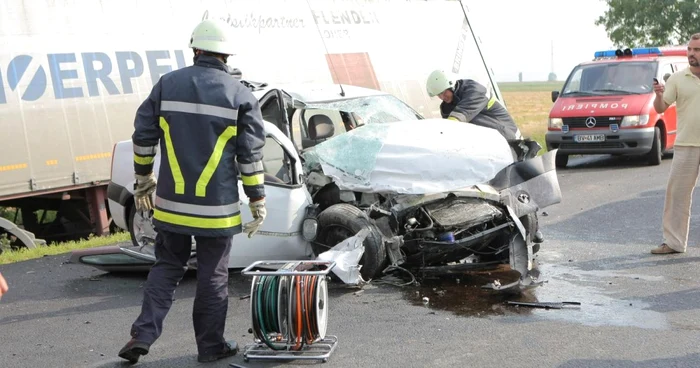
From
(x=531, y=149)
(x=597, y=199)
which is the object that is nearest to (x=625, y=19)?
(x=597, y=199)

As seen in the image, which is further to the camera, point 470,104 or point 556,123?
point 556,123

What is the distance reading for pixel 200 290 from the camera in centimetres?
572

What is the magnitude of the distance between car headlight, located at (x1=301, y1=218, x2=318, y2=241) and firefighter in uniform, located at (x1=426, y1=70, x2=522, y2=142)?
6.69 feet

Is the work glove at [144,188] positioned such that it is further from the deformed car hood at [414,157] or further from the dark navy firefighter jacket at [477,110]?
the dark navy firefighter jacket at [477,110]

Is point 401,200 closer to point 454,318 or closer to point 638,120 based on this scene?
point 454,318

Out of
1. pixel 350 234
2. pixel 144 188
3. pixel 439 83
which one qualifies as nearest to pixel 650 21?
pixel 439 83

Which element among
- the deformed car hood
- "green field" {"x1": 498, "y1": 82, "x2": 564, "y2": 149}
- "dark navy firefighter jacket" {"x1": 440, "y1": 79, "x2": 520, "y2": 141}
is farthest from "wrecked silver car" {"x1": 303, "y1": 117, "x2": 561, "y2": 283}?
"green field" {"x1": 498, "y1": 82, "x2": 564, "y2": 149}

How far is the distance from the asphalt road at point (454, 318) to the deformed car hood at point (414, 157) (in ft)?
2.86

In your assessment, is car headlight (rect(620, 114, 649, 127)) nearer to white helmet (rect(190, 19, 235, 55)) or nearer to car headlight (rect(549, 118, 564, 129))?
car headlight (rect(549, 118, 564, 129))

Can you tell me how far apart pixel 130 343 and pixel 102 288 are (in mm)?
2819

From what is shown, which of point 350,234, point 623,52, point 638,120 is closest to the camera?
point 350,234

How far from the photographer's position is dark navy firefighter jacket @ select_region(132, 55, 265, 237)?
221 inches

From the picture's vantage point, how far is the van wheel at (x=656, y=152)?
16469 millimetres

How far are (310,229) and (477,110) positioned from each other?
2353mm
